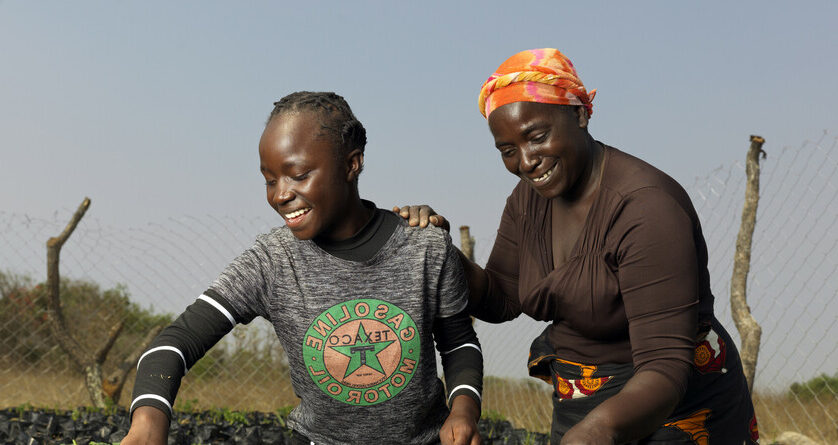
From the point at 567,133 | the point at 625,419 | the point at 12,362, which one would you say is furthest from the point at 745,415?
the point at 12,362

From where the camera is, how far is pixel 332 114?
7.55 feet

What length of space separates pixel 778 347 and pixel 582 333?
405 cm

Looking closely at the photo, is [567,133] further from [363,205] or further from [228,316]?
[228,316]

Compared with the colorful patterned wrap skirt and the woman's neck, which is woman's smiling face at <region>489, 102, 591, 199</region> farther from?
the colorful patterned wrap skirt

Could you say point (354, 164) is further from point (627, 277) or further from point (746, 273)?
point (746, 273)

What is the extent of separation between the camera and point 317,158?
2189 millimetres

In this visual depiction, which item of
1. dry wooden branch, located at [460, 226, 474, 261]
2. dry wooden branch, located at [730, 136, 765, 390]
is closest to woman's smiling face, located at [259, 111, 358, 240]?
dry wooden branch, located at [730, 136, 765, 390]

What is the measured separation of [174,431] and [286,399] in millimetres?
3567

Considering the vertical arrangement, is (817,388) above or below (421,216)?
below

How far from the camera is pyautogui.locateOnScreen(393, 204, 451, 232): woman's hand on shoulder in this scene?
2430 millimetres

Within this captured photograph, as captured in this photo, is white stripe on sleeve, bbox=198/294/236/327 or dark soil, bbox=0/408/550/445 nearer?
white stripe on sleeve, bbox=198/294/236/327

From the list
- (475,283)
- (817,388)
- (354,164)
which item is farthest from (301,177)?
(817,388)

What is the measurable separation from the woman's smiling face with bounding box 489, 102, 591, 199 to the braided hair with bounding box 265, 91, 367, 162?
1.35 ft

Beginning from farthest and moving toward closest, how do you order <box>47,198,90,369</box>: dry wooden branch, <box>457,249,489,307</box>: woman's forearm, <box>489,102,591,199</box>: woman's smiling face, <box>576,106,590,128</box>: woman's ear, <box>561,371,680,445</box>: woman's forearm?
<box>47,198,90,369</box>: dry wooden branch
<box>457,249,489,307</box>: woman's forearm
<box>576,106,590,128</box>: woman's ear
<box>489,102,591,199</box>: woman's smiling face
<box>561,371,680,445</box>: woman's forearm
